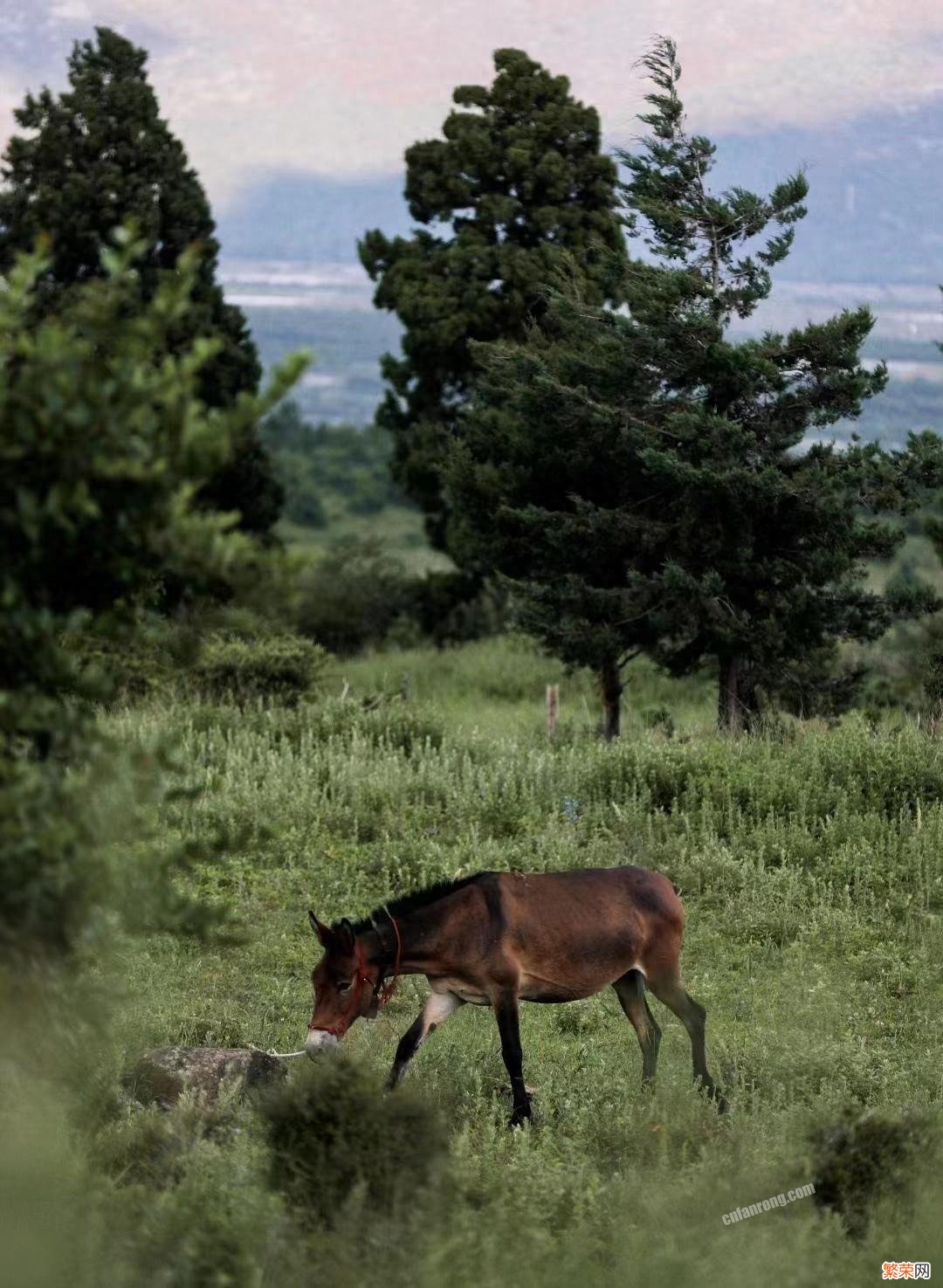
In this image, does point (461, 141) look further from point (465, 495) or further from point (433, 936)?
point (433, 936)

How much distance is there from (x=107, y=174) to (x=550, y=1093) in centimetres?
3008

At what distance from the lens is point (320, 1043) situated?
829 centimetres

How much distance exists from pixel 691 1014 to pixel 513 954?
1193 mm

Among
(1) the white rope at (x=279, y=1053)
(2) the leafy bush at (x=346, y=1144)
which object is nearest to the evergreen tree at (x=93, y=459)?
(2) the leafy bush at (x=346, y=1144)

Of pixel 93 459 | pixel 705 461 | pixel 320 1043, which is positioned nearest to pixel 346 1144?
pixel 320 1043

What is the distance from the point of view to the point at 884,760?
16.0 m

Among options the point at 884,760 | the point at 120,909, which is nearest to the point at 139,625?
the point at 120,909

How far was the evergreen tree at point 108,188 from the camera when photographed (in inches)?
1380

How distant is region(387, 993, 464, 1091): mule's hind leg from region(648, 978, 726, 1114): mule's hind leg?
122cm

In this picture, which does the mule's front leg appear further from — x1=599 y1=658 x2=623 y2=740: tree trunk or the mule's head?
x1=599 y1=658 x2=623 y2=740: tree trunk

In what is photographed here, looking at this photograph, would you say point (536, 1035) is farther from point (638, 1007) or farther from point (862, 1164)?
point (862, 1164)

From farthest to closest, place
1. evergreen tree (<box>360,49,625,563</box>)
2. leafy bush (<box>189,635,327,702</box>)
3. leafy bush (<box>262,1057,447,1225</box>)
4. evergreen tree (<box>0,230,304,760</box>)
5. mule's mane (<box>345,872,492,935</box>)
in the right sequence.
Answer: evergreen tree (<box>360,49,625,563</box>)
leafy bush (<box>189,635,327,702</box>)
mule's mane (<box>345,872,492,935</box>)
leafy bush (<box>262,1057,447,1225</box>)
evergreen tree (<box>0,230,304,760</box>)

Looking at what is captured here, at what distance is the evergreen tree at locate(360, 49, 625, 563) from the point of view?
30500 mm

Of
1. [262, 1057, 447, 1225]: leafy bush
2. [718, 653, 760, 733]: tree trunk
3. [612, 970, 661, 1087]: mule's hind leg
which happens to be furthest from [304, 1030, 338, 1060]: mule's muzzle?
[718, 653, 760, 733]: tree trunk
